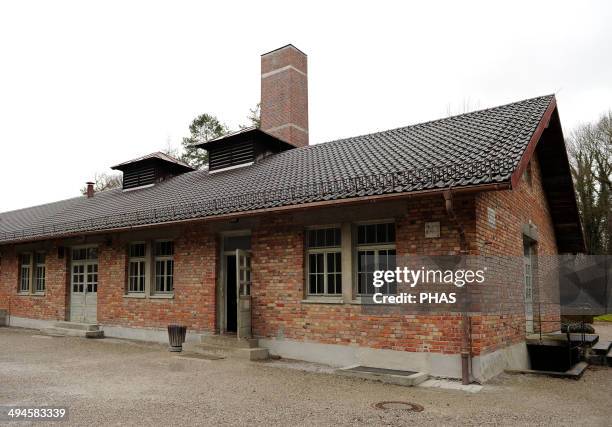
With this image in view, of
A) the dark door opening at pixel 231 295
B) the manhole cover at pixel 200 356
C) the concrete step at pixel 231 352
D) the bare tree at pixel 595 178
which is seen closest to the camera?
the concrete step at pixel 231 352

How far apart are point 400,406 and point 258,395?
205 centimetres

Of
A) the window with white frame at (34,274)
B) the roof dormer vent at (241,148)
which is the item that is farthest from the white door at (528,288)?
the window with white frame at (34,274)

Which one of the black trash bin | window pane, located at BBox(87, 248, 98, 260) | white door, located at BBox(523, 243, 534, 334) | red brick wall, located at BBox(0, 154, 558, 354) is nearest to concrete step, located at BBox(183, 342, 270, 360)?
the black trash bin

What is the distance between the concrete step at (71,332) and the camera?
14766 millimetres

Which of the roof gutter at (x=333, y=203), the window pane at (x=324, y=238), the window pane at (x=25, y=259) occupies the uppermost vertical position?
the roof gutter at (x=333, y=203)

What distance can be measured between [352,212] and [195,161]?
96.2 ft

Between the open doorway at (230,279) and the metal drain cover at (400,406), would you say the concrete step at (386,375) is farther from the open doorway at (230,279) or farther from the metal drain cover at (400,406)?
the open doorway at (230,279)

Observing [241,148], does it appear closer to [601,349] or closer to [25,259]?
[25,259]

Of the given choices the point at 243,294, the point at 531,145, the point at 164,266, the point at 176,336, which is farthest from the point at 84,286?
the point at 531,145

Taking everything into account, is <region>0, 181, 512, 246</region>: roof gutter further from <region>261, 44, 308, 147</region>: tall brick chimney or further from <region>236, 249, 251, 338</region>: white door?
<region>261, 44, 308, 147</region>: tall brick chimney

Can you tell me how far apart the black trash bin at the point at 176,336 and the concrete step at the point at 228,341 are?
497 millimetres

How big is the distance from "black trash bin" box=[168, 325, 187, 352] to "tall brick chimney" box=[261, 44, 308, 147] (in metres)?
8.75

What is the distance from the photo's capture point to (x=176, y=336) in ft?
38.7

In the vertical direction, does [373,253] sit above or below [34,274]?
above
